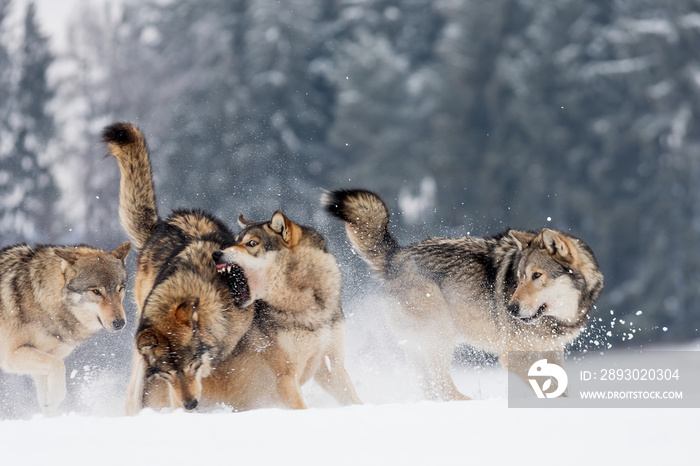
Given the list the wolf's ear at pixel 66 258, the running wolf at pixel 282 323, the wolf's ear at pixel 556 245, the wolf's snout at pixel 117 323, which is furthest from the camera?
the wolf's ear at pixel 66 258

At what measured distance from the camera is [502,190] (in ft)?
73.3

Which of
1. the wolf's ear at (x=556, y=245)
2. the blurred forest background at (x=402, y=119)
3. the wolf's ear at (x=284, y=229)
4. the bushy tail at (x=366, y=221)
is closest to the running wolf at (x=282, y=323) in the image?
the wolf's ear at (x=284, y=229)

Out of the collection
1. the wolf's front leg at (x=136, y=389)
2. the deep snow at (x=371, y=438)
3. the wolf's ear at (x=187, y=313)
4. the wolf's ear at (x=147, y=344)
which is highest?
the wolf's ear at (x=187, y=313)

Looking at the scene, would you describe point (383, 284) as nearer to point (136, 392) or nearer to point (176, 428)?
point (136, 392)

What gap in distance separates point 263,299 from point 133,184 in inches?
77.5

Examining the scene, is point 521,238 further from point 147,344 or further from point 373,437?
point 147,344

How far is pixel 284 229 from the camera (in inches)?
244

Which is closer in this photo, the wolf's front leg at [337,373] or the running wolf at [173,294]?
the running wolf at [173,294]

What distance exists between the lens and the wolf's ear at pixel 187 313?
5.48 metres

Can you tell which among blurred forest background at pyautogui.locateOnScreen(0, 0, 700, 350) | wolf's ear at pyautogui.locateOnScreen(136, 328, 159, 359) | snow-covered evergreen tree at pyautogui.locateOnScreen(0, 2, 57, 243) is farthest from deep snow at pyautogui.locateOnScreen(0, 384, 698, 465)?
snow-covered evergreen tree at pyautogui.locateOnScreen(0, 2, 57, 243)

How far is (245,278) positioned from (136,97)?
20.5 meters

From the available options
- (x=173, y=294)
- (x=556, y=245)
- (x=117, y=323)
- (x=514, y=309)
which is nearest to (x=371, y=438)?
(x=173, y=294)

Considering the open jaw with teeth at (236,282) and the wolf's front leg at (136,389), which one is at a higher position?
the open jaw with teeth at (236,282)

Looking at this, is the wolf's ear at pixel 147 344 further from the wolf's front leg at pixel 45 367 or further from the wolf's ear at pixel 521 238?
the wolf's ear at pixel 521 238
